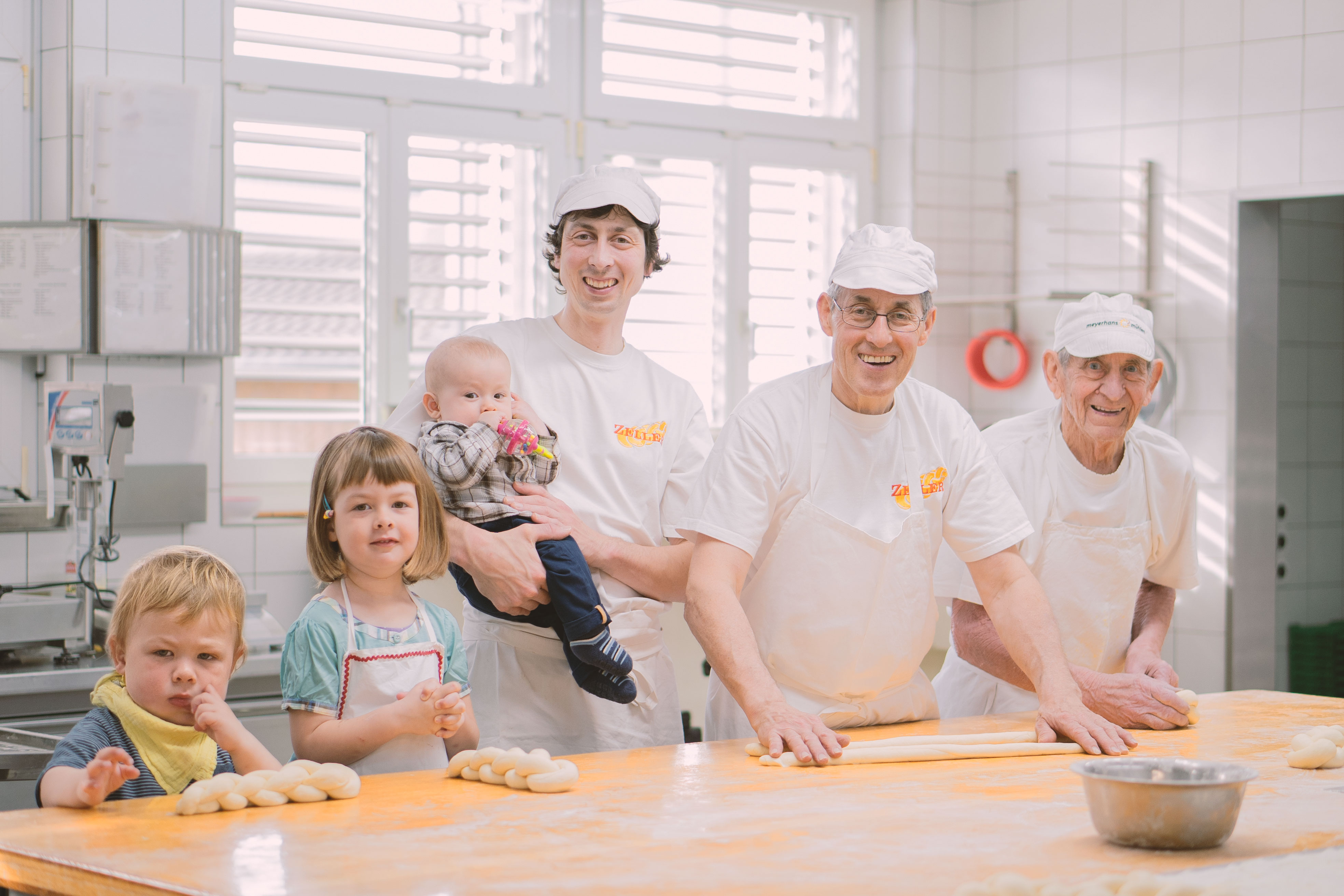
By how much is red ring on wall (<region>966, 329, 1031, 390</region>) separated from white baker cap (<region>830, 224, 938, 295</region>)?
2.87 meters

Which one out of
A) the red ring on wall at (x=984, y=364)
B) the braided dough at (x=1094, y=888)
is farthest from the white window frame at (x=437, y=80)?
the braided dough at (x=1094, y=888)

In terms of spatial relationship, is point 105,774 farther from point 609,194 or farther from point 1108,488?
point 1108,488

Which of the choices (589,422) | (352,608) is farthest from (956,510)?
(352,608)

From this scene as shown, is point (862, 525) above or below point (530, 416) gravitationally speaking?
below

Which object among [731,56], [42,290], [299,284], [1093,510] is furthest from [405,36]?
[1093,510]

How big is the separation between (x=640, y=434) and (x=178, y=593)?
0.88 m

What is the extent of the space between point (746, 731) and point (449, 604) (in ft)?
6.43

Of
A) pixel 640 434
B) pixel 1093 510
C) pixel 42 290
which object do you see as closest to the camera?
pixel 640 434

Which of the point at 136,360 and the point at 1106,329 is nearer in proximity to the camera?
the point at 1106,329

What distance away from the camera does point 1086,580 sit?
8.43 ft

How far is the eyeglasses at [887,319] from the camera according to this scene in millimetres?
2162

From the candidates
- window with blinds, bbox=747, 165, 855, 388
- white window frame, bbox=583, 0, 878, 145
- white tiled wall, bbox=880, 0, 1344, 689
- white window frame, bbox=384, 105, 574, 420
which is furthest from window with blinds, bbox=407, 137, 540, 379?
white tiled wall, bbox=880, 0, 1344, 689

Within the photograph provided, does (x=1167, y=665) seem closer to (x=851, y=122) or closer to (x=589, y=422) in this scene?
(x=589, y=422)

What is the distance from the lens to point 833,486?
225 cm
